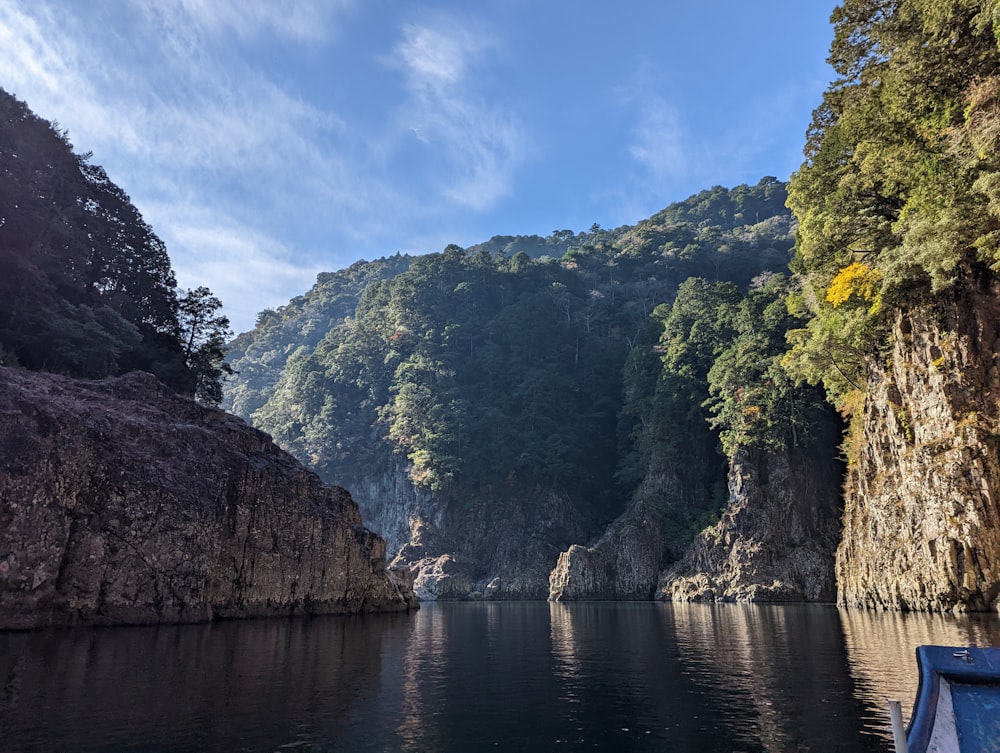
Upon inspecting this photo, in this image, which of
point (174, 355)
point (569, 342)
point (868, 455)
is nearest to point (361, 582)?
point (174, 355)

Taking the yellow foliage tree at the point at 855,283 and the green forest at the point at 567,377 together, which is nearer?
the yellow foliage tree at the point at 855,283

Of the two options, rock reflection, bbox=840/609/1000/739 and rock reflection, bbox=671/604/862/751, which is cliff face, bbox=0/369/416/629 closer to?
rock reflection, bbox=671/604/862/751

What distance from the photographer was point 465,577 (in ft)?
264

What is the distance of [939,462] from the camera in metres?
31.6

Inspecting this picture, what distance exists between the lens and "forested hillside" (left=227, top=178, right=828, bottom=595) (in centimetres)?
7288

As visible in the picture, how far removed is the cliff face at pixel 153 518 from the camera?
2595 cm

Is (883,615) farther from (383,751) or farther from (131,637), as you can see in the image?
(131,637)

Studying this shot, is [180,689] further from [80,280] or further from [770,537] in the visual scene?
[770,537]

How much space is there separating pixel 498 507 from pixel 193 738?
79.0m

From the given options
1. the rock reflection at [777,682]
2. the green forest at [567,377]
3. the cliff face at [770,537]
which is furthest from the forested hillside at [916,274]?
the green forest at [567,377]

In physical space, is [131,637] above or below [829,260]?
below

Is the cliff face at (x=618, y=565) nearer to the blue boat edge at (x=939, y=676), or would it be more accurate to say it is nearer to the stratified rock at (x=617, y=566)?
the stratified rock at (x=617, y=566)

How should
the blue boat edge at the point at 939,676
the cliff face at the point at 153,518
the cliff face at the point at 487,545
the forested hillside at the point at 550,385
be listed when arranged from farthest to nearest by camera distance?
the cliff face at the point at 487,545 < the forested hillside at the point at 550,385 < the cliff face at the point at 153,518 < the blue boat edge at the point at 939,676

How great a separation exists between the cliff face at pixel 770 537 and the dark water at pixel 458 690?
33.3m
